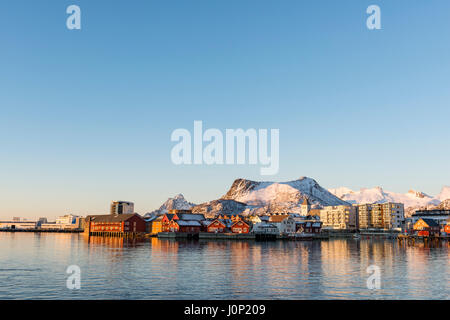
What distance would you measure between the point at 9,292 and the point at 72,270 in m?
14.7

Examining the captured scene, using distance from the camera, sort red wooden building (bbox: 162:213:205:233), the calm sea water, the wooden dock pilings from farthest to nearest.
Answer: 1. the wooden dock pilings
2. red wooden building (bbox: 162:213:205:233)
3. the calm sea water

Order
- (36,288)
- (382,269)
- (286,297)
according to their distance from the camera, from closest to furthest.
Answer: (286,297)
(36,288)
(382,269)

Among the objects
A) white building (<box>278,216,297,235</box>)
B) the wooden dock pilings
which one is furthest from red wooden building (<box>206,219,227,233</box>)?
the wooden dock pilings

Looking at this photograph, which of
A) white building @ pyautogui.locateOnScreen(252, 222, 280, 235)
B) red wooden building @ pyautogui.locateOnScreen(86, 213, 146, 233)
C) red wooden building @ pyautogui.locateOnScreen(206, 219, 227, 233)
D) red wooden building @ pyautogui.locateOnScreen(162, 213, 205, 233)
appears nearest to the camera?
red wooden building @ pyautogui.locateOnScreen(206, 219, 227, 233)

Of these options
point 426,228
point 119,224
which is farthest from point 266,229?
point 119,224

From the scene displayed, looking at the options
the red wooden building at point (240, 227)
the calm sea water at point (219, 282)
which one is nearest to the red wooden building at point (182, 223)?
the red wooden building at point (240, 227)

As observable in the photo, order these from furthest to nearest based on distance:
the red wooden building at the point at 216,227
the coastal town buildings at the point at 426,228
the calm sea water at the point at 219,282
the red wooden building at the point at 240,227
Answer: the coastal town buildings at the point at 426,228 < the red wooden building at the point at 216,227 < the red wooden building at the point at 240,227 < the calm sea water at the point at 219,282

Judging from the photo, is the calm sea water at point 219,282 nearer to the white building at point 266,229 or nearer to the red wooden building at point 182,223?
the red wooden building at point 182,223

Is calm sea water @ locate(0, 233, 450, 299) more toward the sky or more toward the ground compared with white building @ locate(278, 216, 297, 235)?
more toward the sky

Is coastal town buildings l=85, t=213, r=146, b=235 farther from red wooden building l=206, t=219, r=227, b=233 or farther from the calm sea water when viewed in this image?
the calm sea water

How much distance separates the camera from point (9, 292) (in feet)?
109

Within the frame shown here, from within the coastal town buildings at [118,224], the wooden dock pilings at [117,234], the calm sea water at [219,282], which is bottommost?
the wooden dock pilings at [117,234]
